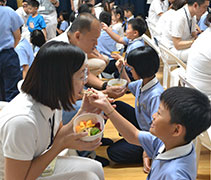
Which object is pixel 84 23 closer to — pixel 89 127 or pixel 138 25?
pixel 89 127

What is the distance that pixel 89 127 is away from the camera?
4.44ft

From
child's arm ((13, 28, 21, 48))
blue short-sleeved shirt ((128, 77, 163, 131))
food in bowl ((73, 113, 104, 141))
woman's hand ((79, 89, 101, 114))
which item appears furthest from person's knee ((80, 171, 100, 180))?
child's arm ((13, 28, 21, 48))

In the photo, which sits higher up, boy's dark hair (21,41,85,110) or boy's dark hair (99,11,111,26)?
boy's dark hair (21,41,85,110)

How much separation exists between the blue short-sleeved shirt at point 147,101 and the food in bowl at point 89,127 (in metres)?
0.56

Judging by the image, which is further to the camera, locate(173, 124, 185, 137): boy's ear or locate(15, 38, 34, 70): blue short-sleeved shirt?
locate(15, 38, 34, 70): blue short-sleeved shirt

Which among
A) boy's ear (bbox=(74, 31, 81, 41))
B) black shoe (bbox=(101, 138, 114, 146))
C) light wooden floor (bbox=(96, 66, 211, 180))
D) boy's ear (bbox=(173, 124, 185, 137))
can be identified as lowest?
black shoe (bbox=(101, 138, 114, 146))

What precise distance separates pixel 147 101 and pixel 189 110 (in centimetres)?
79

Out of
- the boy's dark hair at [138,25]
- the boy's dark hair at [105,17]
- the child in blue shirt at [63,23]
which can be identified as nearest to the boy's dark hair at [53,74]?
the boy's dark hair at [138,25]

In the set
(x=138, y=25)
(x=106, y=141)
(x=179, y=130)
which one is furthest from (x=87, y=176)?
(x=138, y=25)

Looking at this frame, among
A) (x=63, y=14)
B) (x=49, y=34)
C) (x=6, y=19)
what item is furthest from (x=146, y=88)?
(x=63, y=14)

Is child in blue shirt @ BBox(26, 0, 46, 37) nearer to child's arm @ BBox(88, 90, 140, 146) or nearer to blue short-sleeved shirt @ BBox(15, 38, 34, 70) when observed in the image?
blue short-sleeved shirt @ BBox(15, 38, 34, 70)

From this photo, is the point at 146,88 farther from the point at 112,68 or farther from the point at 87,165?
the point at 112,68

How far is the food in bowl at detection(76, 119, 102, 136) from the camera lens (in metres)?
1.32

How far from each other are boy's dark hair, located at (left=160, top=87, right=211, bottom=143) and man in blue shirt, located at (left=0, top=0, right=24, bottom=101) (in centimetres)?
210
